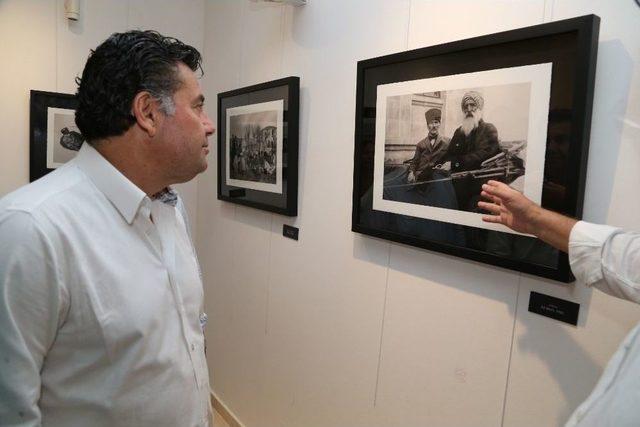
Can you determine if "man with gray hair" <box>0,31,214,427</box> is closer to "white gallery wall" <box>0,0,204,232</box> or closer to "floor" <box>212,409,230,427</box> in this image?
"floor" <box>212,409,230,427</box>

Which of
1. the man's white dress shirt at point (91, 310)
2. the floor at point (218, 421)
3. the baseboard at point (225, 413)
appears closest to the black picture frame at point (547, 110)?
the man's white dress shirt at point (91, 310)

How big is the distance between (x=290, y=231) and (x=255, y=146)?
1.64 feet

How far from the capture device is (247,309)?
260 centimetres

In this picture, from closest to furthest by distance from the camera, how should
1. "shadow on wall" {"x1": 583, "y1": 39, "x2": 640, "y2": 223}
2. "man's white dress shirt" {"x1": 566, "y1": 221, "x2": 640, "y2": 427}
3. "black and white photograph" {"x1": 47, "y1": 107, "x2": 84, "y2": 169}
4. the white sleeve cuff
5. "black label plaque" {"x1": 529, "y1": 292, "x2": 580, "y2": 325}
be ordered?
"man's white dress shirt" {"x1": 566, "y1": 221, "x2": 640, "y2": 427}, the white sleeve cuff, "shadow on wall" {"x1": 583, "y1": 39, "x2": 640, "y2": 223}, "black label plaque" {"x1": 529, "y1": 292, "x2": 580, "y2": 325}, "black and white photograph" {"x1": 47, "y1": 107, "x2": 84, "y2": 169}

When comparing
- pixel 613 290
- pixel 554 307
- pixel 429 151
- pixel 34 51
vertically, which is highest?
pixel 34 51

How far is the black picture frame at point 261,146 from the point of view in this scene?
83.2 inches

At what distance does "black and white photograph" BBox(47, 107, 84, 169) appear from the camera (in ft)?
8.71

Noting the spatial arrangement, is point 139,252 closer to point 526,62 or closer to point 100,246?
point 100,246

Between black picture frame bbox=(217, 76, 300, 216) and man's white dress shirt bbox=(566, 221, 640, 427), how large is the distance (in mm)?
1346

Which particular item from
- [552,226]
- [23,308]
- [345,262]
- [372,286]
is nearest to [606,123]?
[552,226]

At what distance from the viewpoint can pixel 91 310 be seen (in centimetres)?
99

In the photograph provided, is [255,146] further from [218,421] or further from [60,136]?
[218,421]

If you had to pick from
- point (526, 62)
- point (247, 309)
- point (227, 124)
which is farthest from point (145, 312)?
point (227, 124)

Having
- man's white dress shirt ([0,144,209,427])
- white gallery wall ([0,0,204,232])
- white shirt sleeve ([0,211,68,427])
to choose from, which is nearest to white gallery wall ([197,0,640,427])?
white gallery wall ([0,0,204,232])
